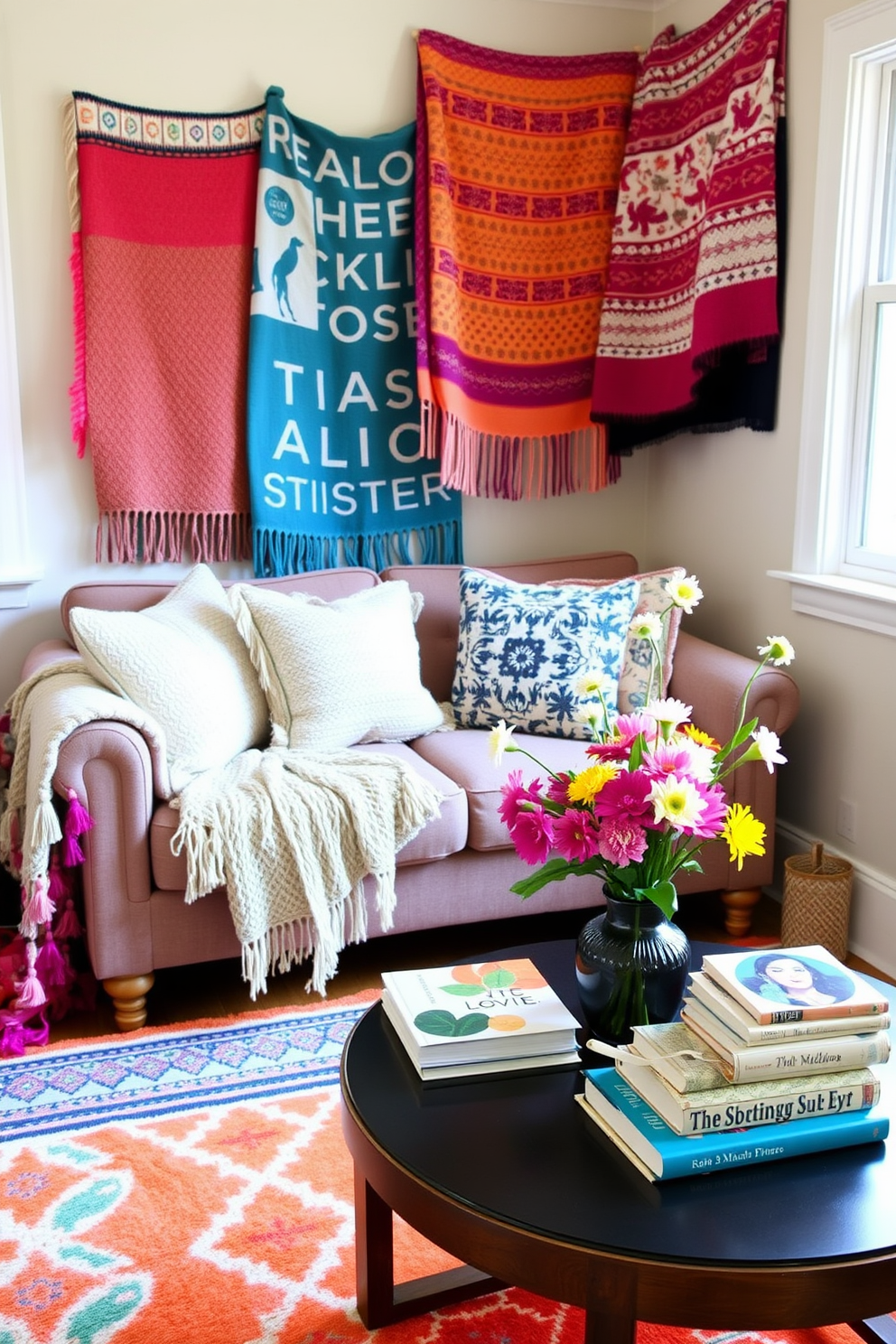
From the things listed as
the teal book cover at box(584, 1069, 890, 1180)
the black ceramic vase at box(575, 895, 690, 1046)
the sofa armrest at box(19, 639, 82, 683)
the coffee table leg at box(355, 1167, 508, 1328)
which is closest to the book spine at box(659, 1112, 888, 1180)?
the teal book cover at box(584, 1069, 890, 1180)

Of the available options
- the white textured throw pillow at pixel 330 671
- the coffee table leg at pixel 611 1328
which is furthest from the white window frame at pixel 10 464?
the coffee table leg at pixel 611 1328

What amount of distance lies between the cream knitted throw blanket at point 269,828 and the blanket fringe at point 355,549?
31.7 inches

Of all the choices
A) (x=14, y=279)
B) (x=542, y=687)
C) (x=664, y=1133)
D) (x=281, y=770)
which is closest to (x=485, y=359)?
(x=542, y=687)

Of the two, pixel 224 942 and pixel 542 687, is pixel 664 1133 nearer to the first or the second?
pixel 224 942

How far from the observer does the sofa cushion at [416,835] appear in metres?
2.33

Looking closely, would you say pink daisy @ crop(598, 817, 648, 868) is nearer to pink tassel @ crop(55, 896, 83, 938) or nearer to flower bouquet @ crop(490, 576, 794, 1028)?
flower bouquet @ crop(490, 576, 794, 1028)

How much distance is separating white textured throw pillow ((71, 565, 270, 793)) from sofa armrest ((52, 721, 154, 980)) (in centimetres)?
12

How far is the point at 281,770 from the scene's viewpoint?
2508mm

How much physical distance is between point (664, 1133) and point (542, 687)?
65.3 inches

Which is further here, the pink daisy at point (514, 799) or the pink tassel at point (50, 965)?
the pink tassel at point (50, 965)

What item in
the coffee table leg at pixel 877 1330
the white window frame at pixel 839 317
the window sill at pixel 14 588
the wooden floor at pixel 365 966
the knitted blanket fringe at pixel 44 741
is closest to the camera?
the coffee table leg at pixel 877 1330

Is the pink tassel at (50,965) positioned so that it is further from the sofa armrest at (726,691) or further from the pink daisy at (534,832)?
the sofa armrest at (726,691)

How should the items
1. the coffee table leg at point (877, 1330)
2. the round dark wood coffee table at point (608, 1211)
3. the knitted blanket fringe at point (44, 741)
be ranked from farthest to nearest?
the knitted blanket fringe at point (44, 741)
the coffee table leg at point (877, 1330)
the round dark wood coffee table at point (608, 1211)

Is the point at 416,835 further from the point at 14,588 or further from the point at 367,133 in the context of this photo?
the point at 367,133
